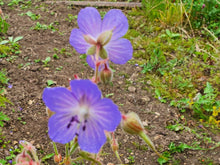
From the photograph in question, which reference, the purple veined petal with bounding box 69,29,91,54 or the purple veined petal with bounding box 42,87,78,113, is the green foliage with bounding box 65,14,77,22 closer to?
the purple veined petal with bounding box 69,29,91,54

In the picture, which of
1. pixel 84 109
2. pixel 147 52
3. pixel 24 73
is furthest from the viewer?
pixel 147 52

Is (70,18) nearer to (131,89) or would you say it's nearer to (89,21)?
(131,89)

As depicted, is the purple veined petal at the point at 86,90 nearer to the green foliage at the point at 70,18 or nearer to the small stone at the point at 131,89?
the small stone at the point at 131,89

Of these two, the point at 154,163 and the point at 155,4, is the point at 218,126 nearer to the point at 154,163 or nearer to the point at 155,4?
the point at 154,163

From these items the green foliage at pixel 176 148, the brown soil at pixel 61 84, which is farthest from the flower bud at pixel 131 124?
the green foliage at pixel 176 148

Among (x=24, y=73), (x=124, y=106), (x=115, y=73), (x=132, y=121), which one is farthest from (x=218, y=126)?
(x=24, y=73)

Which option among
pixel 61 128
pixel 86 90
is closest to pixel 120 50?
pixel 86 90
